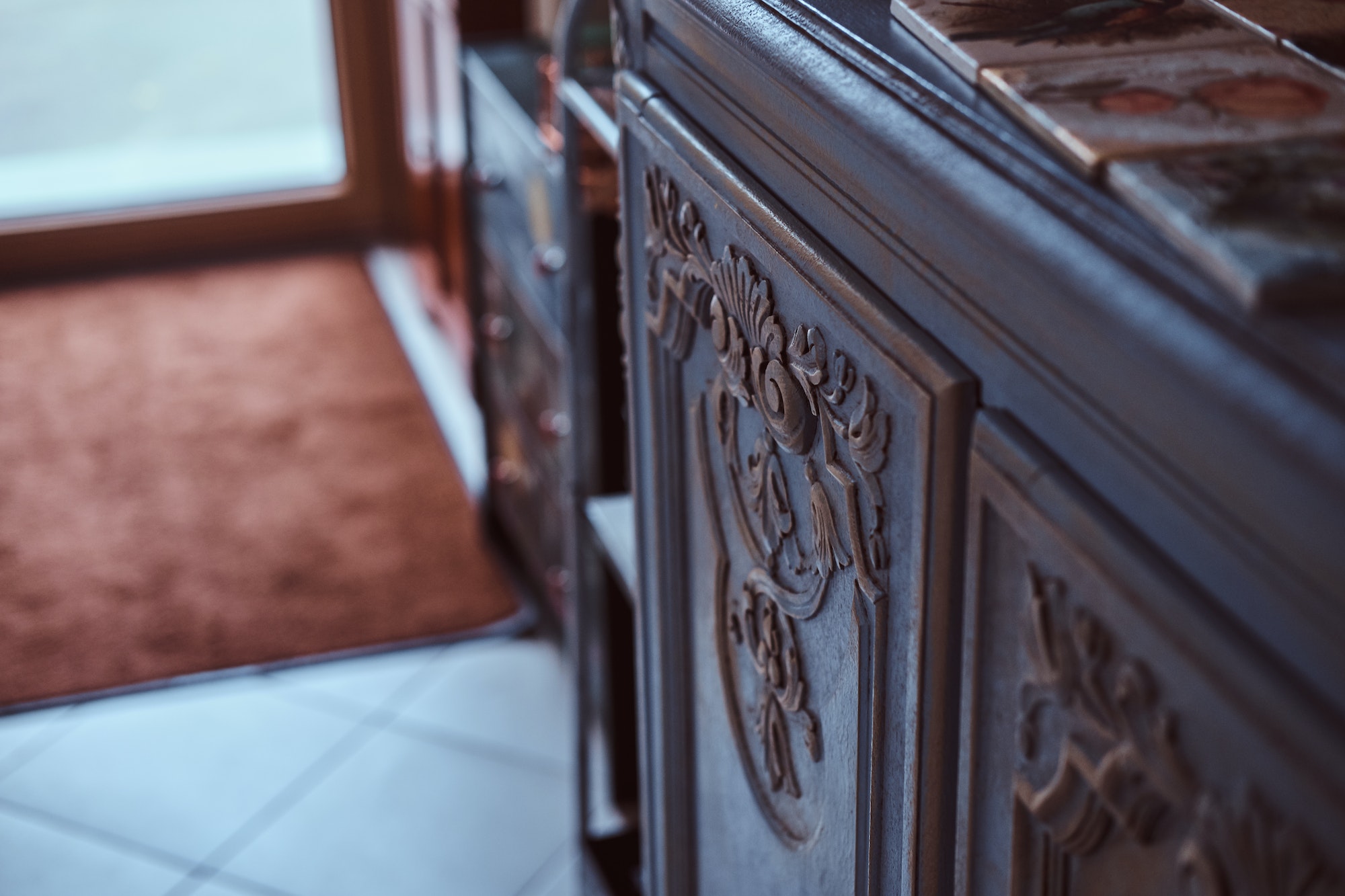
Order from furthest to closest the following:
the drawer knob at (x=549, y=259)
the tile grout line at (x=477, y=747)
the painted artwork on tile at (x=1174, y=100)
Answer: the tile grout line at (x=477, y=747), the drawer knob at (x=549, y=259), the painted artwork on tile at (x=1174, y=100)

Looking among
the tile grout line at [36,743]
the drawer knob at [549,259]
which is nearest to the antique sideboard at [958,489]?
the drawer knob at [549,259]

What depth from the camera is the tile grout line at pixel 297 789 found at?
240cm

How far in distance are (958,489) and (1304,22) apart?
0.95 feet

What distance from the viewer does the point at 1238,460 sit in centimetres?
49

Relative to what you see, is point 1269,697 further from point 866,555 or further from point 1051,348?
point 866,555

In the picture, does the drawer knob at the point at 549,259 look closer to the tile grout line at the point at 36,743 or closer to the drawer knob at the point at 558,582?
the drawer knob at the point at 558,582

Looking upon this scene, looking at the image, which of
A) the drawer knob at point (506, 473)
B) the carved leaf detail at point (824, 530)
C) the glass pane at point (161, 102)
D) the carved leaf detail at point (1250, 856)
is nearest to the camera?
the carved leaf detail at point (1250, 856)

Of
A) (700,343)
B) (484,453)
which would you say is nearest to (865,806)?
(700,343)

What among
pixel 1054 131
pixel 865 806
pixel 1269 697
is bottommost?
pixel 865 806

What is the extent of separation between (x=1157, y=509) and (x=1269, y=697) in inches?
3.3

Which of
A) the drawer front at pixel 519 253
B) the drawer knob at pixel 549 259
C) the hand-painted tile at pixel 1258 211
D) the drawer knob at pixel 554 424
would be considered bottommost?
the drawer knob at pixel 554 424

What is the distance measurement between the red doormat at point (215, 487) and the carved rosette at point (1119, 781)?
2.42 metres

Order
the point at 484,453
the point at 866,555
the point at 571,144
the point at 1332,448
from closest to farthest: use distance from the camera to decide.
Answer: the point at 1332,448, the point at 866,555, the point at 571,144, the point at 484,453

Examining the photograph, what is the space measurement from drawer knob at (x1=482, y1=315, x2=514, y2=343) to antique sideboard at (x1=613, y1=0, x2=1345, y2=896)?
5.66 feet
